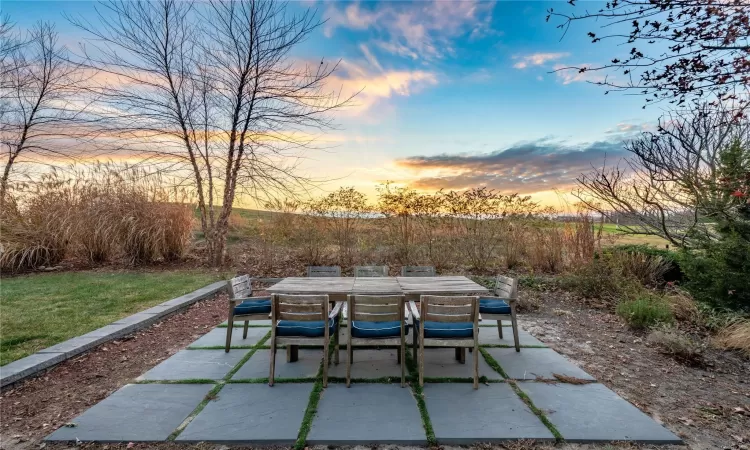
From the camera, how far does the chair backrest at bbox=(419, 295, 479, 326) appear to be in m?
2.89

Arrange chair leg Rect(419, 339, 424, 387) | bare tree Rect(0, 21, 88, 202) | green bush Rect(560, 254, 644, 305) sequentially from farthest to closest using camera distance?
bare tree Rect(0, 21, 88, 202) < green bush Rect(560, 254, 644, 305) < chair leg Rect(419, 339, 424, 387)

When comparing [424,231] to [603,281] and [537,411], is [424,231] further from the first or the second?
[537,411]

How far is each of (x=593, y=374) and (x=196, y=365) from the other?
353 cm

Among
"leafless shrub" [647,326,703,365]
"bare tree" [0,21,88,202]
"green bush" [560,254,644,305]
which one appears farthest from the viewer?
"bare tree" [0,21,88,202]

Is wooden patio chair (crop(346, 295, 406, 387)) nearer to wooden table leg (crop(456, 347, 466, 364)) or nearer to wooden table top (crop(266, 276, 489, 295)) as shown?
wooden table top (crop(266, 276, 489, 295))

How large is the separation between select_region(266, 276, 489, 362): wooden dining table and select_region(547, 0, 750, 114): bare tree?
209cm

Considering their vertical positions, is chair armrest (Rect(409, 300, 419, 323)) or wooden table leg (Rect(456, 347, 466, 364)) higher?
chair armrest (Rect(409, 300, 419, 323))

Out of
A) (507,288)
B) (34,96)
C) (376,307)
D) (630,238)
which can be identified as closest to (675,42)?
(507,288)

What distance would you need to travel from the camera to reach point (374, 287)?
141 inches

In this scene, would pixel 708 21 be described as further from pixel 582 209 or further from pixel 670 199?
pixel 670 199

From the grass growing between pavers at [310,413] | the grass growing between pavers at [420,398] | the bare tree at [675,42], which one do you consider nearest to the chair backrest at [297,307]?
the grass growing between pavers at [310,413]

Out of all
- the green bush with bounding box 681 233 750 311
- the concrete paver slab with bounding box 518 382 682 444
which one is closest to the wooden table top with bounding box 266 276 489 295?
the concrete paver slab with bounding box 518 382 682 444

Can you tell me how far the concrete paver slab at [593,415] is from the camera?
2.23 m

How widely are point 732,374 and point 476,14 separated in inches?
250
